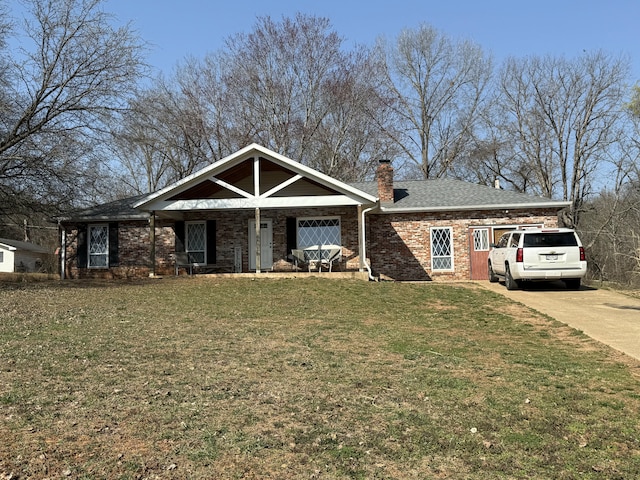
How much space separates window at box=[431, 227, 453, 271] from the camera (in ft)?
61.0

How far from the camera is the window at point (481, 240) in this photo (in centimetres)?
1841

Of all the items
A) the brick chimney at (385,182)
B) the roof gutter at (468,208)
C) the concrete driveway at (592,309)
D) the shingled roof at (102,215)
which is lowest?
the concrete driveway at (592,309)

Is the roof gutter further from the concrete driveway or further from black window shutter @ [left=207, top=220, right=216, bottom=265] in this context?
black window shutter @ [left=207, top=220, right=216, bottom=265]

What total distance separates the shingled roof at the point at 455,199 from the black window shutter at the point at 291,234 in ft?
10.4

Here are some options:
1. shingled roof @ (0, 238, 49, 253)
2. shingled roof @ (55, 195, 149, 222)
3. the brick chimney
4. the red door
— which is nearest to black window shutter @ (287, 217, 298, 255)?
the brick chimney

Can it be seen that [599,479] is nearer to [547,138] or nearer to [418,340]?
[418,340]

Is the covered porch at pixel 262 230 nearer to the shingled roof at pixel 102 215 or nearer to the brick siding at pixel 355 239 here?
the brick siding at pixel 355 239

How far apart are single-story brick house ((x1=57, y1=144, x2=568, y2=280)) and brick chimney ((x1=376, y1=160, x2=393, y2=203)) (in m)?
0.04

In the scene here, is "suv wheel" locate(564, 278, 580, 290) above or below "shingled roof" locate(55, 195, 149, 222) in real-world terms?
below

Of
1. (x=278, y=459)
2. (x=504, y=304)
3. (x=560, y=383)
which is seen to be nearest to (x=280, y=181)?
(x=504, y=304)

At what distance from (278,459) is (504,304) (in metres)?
8.82

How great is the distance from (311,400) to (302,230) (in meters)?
14.3

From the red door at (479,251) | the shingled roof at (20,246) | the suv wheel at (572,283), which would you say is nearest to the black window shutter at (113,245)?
the red door at (479,251)

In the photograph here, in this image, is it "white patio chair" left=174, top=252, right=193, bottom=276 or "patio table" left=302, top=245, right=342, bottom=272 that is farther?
"white patio chair" left=174, top=252, right=193, bottom=276
